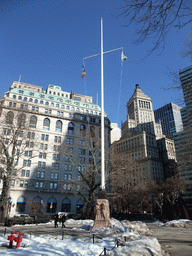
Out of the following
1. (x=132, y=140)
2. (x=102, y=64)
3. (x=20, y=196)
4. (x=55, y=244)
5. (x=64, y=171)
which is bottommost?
(x=55, y=244)

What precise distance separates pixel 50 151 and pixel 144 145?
95.8 m

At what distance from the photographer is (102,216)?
1638 centimetres

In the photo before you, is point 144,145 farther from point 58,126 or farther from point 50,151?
point 50,151

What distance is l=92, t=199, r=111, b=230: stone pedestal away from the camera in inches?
630

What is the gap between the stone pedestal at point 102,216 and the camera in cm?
1600

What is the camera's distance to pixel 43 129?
60031 millimetres

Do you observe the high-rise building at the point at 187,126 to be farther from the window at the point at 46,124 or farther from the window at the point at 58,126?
the window at the point at 46,124

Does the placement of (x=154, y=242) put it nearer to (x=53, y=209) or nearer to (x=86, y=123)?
(x=53, y=209)

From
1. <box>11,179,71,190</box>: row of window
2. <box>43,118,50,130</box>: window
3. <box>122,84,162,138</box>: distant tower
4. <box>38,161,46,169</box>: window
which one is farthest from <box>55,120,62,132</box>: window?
<box>122,84,162,138</box>: distant tower

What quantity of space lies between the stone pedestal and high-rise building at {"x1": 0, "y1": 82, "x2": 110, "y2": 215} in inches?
1141

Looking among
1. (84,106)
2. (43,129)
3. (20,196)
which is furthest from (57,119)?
(20,196)

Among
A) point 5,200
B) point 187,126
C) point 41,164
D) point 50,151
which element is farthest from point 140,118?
point 5,200

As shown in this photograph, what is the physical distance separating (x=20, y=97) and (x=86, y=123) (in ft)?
75.5

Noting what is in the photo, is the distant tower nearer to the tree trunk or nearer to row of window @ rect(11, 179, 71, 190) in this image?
row of window @ rect(11, 179, 71, 190)
